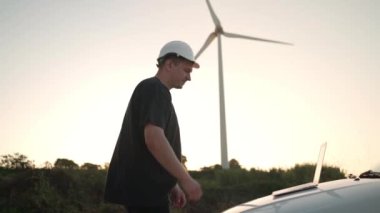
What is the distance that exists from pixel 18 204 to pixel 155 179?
1153 cm

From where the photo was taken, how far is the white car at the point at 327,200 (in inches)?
71.0

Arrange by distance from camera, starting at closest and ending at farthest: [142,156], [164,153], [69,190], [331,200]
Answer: [331,200]
[164,153]
[142,156]
[69,190]

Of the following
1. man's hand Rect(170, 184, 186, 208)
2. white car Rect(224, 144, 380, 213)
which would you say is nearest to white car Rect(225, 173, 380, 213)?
white car Rect(224, 144, 380, 213)

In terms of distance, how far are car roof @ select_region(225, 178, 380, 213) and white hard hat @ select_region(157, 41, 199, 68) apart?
1271mm

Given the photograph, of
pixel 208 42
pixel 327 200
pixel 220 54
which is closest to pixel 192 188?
pixel 327 200

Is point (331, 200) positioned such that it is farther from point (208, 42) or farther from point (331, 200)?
point (208, 42)

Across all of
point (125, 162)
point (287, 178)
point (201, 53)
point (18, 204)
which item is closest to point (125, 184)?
point (125, 162)

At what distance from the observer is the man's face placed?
326 centimetres

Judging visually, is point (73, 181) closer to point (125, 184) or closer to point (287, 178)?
point (287, 178)

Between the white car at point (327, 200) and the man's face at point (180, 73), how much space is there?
1.17m

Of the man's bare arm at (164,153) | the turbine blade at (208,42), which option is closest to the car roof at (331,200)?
the man's bare arm at (164,153)

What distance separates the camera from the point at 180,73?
3.27 meters

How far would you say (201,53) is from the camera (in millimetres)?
24375

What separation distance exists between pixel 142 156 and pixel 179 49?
0.71 m
